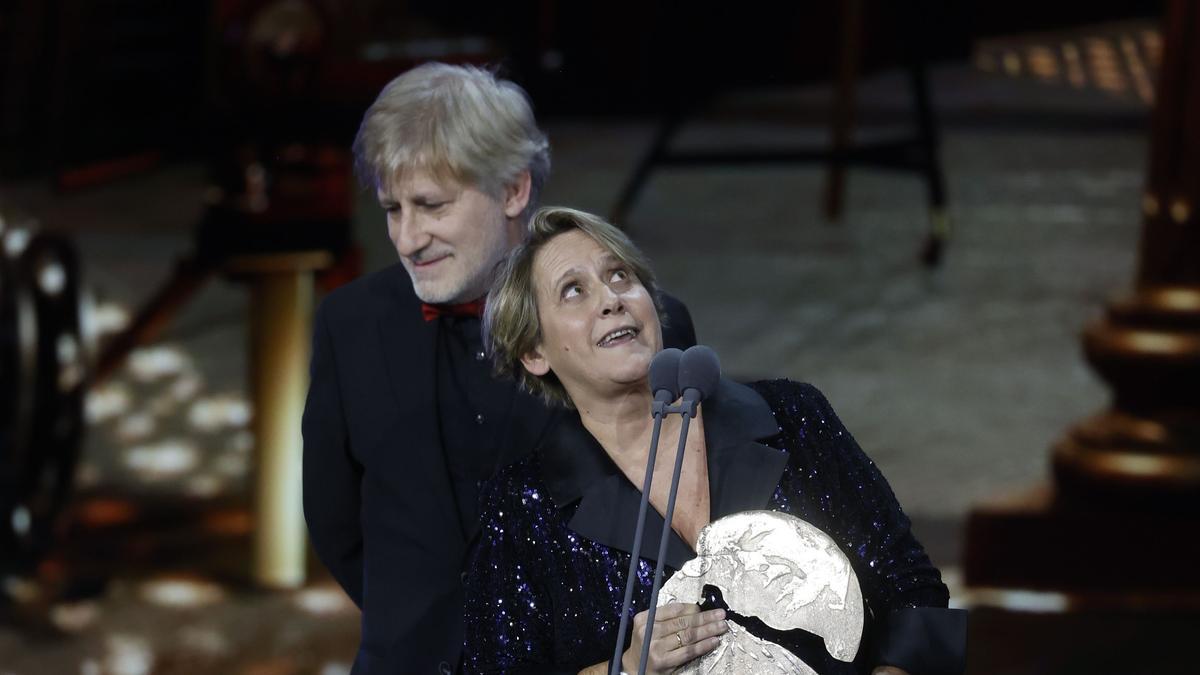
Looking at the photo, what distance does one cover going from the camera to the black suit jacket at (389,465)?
1.99 metres

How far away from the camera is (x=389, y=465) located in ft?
6.61

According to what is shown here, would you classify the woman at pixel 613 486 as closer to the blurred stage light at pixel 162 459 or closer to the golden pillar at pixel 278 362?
the golden pillar at pixel 278 362

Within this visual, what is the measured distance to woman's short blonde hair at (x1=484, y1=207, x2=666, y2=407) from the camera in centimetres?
165

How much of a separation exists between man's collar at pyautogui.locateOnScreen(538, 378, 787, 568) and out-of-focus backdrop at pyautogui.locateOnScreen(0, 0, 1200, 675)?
584mm

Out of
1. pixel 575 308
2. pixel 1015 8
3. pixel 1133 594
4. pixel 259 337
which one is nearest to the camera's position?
pixel 575 308

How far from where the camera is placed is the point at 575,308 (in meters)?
1.62

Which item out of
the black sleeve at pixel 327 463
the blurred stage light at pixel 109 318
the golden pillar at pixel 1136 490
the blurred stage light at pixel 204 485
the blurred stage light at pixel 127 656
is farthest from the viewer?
the blurred stage light at pixel 109 318

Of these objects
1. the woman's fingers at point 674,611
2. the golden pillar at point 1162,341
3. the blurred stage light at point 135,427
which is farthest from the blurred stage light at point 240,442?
the woman's fingers at point 674,611

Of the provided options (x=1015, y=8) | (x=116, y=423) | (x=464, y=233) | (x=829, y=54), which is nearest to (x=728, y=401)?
(x=464, y=233)

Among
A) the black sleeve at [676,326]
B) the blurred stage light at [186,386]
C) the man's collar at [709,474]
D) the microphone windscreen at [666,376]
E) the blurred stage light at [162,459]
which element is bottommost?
the blurred stage light at [162,459]

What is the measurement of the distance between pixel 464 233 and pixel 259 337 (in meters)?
2.89

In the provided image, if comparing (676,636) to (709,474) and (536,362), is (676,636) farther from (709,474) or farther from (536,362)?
(536,362)

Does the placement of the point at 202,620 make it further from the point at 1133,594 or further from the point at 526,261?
the point at 526,261

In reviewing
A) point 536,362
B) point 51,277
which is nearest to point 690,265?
point 51,277
